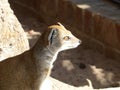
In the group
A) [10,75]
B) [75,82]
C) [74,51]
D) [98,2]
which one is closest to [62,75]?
[75,82]

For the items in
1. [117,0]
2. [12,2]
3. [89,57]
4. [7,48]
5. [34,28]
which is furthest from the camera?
[12,2]

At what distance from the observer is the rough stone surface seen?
5305mm

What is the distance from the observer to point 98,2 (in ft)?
26.5

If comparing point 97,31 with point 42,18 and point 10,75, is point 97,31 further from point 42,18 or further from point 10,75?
point 10,75

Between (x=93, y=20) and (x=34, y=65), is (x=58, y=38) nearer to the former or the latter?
(x=34, y=65)

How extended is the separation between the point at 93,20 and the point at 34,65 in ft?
11.4

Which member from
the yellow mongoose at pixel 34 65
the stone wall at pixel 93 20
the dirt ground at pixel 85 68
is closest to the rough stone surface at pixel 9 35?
the yellow mongoose at pixel 34 65

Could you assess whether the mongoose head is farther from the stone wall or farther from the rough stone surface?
the stone wall

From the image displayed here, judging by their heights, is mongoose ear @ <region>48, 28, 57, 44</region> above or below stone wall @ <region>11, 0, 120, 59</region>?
above

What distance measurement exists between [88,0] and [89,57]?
110 centimetres

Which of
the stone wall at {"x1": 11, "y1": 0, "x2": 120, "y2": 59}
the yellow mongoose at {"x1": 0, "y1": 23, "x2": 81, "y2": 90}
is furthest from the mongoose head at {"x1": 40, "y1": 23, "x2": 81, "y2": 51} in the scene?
the stone wall at {"x1": 11, "y1": 0, "x2": 120, "y2": 59}

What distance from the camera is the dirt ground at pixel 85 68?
6.79 meters

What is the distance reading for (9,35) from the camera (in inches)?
212

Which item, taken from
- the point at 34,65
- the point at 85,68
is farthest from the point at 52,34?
the point at 85,68
